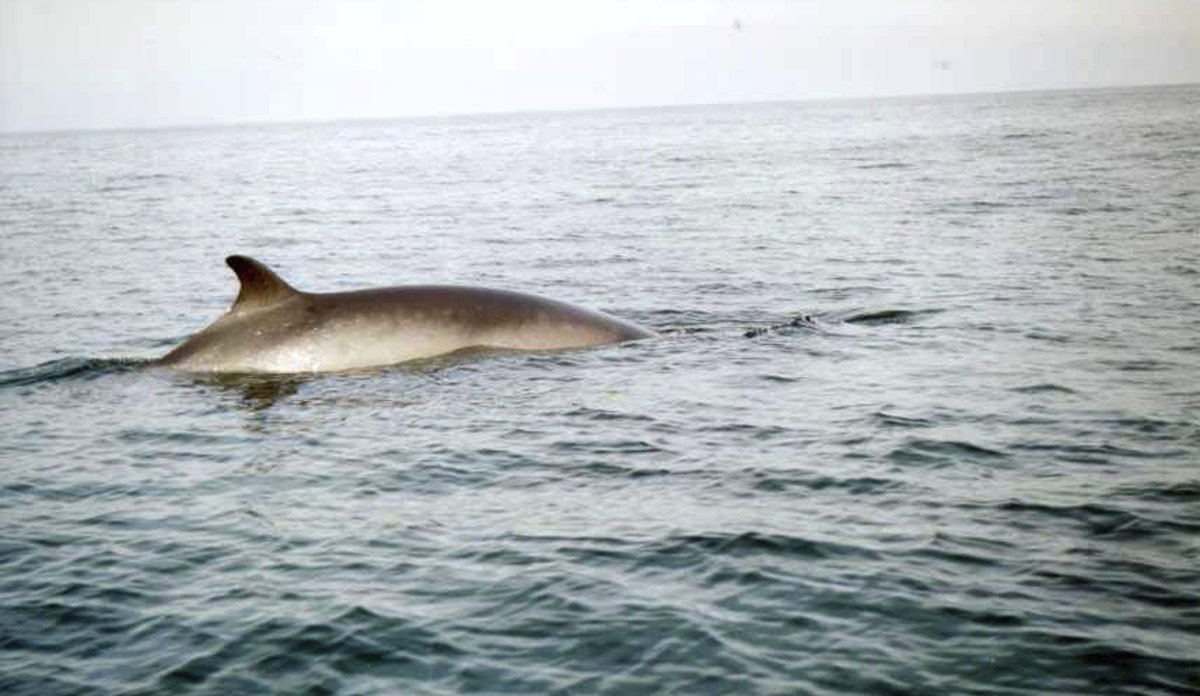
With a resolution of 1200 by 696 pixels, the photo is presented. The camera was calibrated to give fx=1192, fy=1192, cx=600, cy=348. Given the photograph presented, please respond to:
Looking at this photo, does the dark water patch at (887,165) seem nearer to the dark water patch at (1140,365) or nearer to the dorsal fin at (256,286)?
the dark water patch at (1140,365)

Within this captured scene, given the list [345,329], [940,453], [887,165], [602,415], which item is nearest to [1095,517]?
[940,453]

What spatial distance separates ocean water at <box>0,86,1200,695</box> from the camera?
6242 mm

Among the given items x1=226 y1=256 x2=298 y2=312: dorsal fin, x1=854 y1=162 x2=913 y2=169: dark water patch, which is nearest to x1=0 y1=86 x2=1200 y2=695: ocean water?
x1=226 y1=256 x2=298 y2=312: dorsal fin

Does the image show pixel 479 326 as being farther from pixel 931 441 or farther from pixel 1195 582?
pixel 1195 582

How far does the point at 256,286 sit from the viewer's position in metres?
12.9

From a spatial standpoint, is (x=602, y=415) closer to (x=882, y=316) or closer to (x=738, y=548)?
(x=738, y=548)

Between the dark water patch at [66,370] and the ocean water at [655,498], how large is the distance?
2.9 inches

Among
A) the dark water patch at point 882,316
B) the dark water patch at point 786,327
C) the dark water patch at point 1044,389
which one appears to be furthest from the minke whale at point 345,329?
the dark water patch at point 1044,389

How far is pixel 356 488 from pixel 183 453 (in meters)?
2.13

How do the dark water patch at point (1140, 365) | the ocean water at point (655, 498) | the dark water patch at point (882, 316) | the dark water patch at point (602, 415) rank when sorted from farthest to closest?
the dark water patch at point (882, 316)
the dark water patch at point (1140, 365)
the dark water patch at point (602, 415)
the ocean water at point (655, 498)

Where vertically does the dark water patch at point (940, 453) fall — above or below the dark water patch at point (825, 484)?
below

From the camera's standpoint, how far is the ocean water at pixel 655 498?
6242mm

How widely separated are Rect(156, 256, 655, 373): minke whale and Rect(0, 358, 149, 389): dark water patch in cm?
74

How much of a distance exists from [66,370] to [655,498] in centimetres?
885
